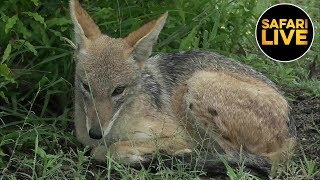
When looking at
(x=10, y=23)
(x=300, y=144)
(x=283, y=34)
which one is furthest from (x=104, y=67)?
(x=283, y=34)

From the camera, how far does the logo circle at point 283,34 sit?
848cm

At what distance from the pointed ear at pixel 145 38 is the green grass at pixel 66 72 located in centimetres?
86

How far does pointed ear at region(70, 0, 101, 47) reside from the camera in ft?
20.5

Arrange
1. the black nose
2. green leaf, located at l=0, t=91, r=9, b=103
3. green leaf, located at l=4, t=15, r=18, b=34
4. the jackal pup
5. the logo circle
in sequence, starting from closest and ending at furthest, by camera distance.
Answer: the black nose → the jackal pup → green leaf, located at l=0, t=91, r=9, b=103 → green leaf, located at l=4, t=15, r=18, b=34 → the logo circle

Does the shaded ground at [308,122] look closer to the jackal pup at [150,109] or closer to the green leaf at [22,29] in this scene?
the jackal pup at [150,109]

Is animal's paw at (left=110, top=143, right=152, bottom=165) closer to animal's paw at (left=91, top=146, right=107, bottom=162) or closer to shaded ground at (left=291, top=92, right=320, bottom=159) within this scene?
animal's paw at (left=91, top=146, right=107, bottom=162)

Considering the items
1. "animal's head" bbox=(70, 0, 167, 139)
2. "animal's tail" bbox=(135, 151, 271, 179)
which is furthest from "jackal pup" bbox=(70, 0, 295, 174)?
"animal's tail" bbox=(135, 151, 271, 179)

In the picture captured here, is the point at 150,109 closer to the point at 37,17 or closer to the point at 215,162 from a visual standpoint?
the point at 215,162

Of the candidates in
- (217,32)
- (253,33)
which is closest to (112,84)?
(217,32)

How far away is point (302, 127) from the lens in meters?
7.49

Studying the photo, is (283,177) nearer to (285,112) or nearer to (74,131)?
(285,112)

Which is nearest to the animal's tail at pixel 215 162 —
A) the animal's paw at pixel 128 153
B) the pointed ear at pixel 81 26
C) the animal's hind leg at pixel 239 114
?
the animal's paw at pixel 128 153

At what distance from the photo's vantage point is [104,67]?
6.07 metres

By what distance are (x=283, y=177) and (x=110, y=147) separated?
4.84 feet
